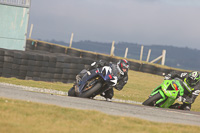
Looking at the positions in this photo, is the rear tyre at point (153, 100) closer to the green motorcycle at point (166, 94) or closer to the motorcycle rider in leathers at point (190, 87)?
the green motorcycle at point (166, 94)

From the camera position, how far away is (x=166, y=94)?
11.5m

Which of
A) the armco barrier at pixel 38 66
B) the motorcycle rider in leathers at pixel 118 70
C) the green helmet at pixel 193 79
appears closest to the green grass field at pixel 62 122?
the motorcycle rider in leathers at pixel 118 70

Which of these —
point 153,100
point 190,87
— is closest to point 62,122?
point 153,100

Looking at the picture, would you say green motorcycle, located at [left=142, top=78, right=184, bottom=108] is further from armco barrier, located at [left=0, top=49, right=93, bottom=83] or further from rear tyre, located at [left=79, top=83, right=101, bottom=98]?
armco barrier, located at [left=0, top=49, right=93, bottom=83]

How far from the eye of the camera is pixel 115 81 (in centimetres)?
1056

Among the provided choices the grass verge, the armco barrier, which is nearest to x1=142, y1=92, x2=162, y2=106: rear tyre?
the grass verge

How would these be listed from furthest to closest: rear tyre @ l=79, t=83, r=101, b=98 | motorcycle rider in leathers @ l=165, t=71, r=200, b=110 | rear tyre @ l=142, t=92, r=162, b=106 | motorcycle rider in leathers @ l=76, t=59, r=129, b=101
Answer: motorcycle rider in leathers @ l=165, t=71, r=200, b=110 → rear tyre @ l=142, t=92, r=162, b=106 → motorcycle rider in leathers @ l=76, t=59, r=129, b=101 → rear tyre @ l=79, t=83, r=101, b=98

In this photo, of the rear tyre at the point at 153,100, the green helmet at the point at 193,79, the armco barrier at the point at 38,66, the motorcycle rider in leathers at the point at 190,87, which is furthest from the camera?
the armco barrier at the point at 38,66

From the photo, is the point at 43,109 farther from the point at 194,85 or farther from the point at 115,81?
the point at 194,85

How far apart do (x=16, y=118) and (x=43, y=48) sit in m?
31.7

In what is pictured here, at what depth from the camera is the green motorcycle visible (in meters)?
11.5

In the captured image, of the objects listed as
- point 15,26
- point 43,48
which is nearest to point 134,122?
point 15,26

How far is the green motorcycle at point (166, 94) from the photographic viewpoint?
454 inches

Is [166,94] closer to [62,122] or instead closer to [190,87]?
[190,87]
